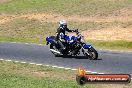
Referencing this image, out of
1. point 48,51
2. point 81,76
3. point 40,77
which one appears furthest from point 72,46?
point 81,76

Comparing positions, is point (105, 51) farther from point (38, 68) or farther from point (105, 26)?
point (105, 26)

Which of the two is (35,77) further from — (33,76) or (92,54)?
(92,54)

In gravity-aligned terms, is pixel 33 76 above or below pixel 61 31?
below

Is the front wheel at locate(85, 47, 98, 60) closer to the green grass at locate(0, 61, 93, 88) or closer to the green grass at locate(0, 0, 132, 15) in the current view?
the green grass at locate(0, 61, 93, 88)

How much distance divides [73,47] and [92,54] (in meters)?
1.41

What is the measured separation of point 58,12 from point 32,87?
29.1 m

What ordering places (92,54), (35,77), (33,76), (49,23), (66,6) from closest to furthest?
1. (35,77)
2. (33,76)
3. (92,54)
4. (49,23)
5. (66,6)

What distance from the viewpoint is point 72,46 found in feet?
70.6

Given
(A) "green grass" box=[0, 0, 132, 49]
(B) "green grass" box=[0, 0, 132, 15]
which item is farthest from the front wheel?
(B) "green grass" box=[0, 0, 132, 15]

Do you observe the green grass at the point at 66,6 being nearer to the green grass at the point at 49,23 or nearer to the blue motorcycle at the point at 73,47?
the green grass at the point at 49,23

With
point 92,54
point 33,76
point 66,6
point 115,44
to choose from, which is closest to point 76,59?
point 92,54

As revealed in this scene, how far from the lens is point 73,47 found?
847 inches

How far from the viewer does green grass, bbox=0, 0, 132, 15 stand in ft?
136

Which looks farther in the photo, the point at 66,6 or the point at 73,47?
the point at 66,6
